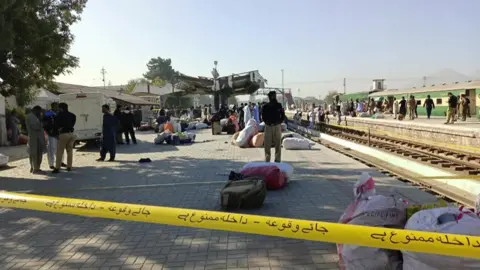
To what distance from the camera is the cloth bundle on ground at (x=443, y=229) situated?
2.81m

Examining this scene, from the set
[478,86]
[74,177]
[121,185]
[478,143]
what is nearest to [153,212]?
[121,185]

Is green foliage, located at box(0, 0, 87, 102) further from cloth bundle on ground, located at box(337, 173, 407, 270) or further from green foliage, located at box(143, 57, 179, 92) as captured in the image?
green foliage, located at box(143, 57, 179, 92)

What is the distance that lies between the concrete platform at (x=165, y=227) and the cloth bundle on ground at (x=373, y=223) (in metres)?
0.62

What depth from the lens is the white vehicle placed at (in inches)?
695

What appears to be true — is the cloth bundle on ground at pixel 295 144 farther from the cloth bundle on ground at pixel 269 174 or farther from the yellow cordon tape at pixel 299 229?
the yellow cordon tape at pixel 299 229

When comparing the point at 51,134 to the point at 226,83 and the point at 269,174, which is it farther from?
the point at 226,83

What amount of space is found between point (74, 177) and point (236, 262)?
23.1ft

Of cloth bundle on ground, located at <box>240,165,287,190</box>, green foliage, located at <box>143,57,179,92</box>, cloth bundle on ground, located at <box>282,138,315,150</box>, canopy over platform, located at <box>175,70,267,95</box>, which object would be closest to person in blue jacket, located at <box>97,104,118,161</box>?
cloth bundle on ground, located at <box>282,138,315,150</box>

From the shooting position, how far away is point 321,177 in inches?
356

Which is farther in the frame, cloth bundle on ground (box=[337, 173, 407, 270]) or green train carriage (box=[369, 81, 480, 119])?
green train carriage (box=[369, 81, 480, 119])

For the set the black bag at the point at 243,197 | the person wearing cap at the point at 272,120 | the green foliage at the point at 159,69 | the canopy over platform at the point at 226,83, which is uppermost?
the green foliage at the point at 159,69

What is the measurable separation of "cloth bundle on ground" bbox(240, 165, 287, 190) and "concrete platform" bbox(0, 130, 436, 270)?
0.21m

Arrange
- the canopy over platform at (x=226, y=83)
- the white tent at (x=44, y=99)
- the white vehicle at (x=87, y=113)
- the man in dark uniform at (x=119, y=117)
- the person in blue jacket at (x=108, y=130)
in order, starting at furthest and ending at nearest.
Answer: the canopy over platform at (x=226, y=83) < the white tent at (x=44, y=99) < the man in dark uniform at (x=119, y=117) < the white vehicle at (x=87, y=113) < the person in blue jacket at (x=108, y=130)

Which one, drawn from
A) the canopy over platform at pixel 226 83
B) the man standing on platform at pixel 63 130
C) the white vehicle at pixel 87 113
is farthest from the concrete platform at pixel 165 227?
the canopy over platform at pixel 226 83
